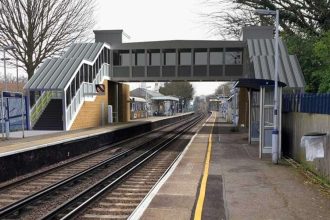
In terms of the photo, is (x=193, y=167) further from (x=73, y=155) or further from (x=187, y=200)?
(x=73, y=155)

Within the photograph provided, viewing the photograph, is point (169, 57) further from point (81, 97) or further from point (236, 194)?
point (236, 194)

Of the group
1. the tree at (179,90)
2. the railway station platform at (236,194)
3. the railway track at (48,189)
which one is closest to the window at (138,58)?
the railway track at (48,189)

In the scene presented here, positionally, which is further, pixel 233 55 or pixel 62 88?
pixel 233 55

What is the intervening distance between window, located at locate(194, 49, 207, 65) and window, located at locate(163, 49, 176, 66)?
6.09 ft

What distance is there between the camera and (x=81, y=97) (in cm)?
2936

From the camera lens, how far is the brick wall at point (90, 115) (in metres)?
28.9

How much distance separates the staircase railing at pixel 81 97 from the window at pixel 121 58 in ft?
7.88

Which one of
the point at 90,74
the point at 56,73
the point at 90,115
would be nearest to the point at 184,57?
the point at 90,74

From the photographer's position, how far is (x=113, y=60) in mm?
37812

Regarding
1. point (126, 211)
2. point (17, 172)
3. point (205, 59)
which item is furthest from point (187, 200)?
point (205, 59)

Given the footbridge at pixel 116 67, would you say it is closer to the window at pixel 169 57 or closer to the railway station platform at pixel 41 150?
the window at pixel 169 57

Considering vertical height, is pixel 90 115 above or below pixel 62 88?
below

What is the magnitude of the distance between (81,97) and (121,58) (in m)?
9.51

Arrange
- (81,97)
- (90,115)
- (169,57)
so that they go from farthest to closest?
(169,57) < (90,115) < (81,97)
